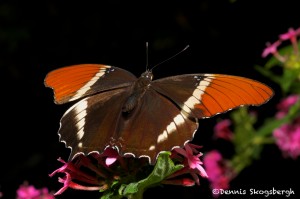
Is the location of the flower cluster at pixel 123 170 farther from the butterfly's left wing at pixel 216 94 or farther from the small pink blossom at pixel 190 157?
the butterfly's left wing at pixel 216 94

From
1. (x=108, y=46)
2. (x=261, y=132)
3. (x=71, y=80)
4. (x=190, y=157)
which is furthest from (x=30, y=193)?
(x=108, y=46)

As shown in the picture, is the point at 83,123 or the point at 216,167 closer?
the point at 83,123

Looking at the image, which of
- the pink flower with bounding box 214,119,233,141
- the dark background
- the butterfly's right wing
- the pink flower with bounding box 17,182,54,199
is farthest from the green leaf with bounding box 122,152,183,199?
the dark background

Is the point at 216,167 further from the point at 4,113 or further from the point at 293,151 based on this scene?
the point at 4,113

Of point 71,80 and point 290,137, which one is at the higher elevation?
point 71,80

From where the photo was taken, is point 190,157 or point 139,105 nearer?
point 190,157

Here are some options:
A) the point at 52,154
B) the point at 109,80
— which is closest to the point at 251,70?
the point at 52,154

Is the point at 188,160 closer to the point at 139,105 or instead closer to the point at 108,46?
the point at 139,105
